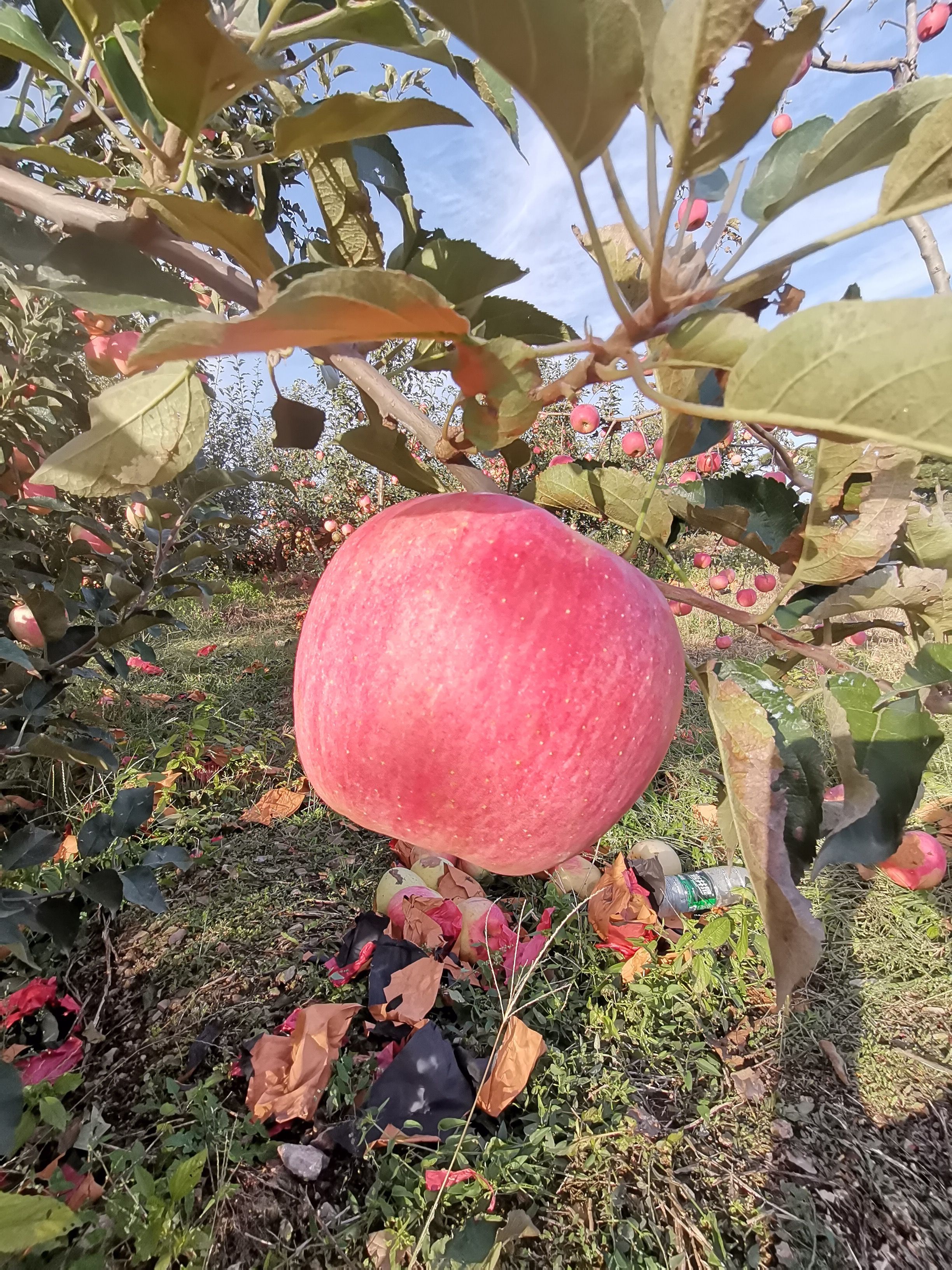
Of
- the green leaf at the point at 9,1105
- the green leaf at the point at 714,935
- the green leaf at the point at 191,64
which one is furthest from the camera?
the green leaf at the point at 714,935

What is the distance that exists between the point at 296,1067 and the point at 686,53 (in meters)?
1.57

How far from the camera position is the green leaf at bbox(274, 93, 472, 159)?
1.17 feet

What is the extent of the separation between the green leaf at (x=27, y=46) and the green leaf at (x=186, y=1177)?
54.1 inches

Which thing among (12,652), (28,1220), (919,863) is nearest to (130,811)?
(12,652)

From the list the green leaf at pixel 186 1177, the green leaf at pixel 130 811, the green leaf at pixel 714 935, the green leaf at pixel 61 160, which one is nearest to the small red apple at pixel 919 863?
the green leaf at pixel 714 935

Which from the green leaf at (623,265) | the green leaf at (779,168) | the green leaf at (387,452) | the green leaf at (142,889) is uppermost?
the green leaf at (779,168)

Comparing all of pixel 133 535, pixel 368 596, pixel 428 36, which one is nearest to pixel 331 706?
pixel 368 596

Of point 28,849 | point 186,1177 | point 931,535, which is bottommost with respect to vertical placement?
point 186,1177

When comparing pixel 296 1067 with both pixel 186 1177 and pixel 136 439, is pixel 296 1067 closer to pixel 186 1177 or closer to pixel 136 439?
pixel 186 1177

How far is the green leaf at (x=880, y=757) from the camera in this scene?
51cm

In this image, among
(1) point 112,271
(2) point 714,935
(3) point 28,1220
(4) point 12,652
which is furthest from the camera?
(2) point 714,935

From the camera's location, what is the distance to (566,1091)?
1417 mm

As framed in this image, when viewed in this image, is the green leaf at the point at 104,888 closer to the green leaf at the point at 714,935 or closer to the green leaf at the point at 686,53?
the green leaf at the point at 686,53

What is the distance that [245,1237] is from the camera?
111cm
